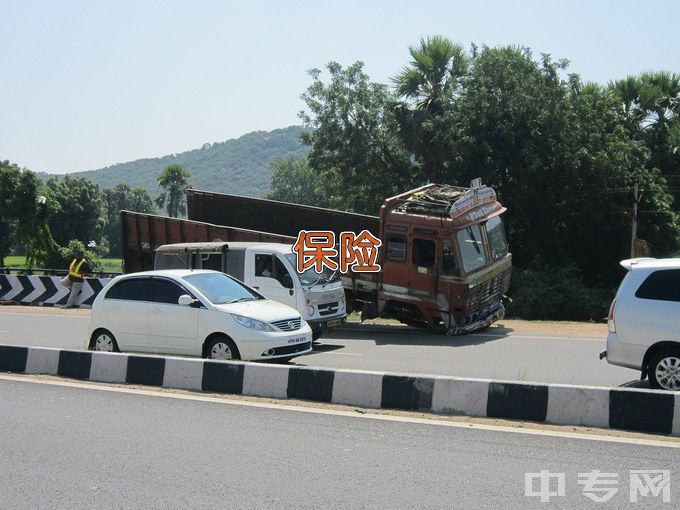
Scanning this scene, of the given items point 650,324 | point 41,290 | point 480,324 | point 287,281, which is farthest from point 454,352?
point 41,290

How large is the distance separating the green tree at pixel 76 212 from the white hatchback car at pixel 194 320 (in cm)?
6830

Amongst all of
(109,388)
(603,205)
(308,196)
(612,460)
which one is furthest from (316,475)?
(308,196)

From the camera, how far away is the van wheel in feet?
39.8

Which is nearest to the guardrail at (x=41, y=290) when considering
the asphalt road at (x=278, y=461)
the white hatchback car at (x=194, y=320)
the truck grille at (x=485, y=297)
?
the truck grille at (x=485, y=297)

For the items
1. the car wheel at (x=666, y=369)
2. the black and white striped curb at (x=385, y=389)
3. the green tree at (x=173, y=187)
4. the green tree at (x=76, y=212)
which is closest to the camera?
the black and white striped curb at (x=385, y=389)

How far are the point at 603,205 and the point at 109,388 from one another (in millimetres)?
24507

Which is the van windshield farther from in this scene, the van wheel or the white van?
the van wheel

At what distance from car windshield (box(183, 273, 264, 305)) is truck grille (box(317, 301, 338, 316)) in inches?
123

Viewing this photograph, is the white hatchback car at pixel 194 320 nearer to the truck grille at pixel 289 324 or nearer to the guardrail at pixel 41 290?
the truck grille at pixel 289 324

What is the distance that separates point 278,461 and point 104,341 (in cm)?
699

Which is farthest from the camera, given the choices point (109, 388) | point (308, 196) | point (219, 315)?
point (308, 196)

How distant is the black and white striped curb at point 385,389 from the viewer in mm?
8258

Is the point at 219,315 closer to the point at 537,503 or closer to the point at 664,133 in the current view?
the point at 537,503

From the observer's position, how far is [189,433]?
8.37 m
